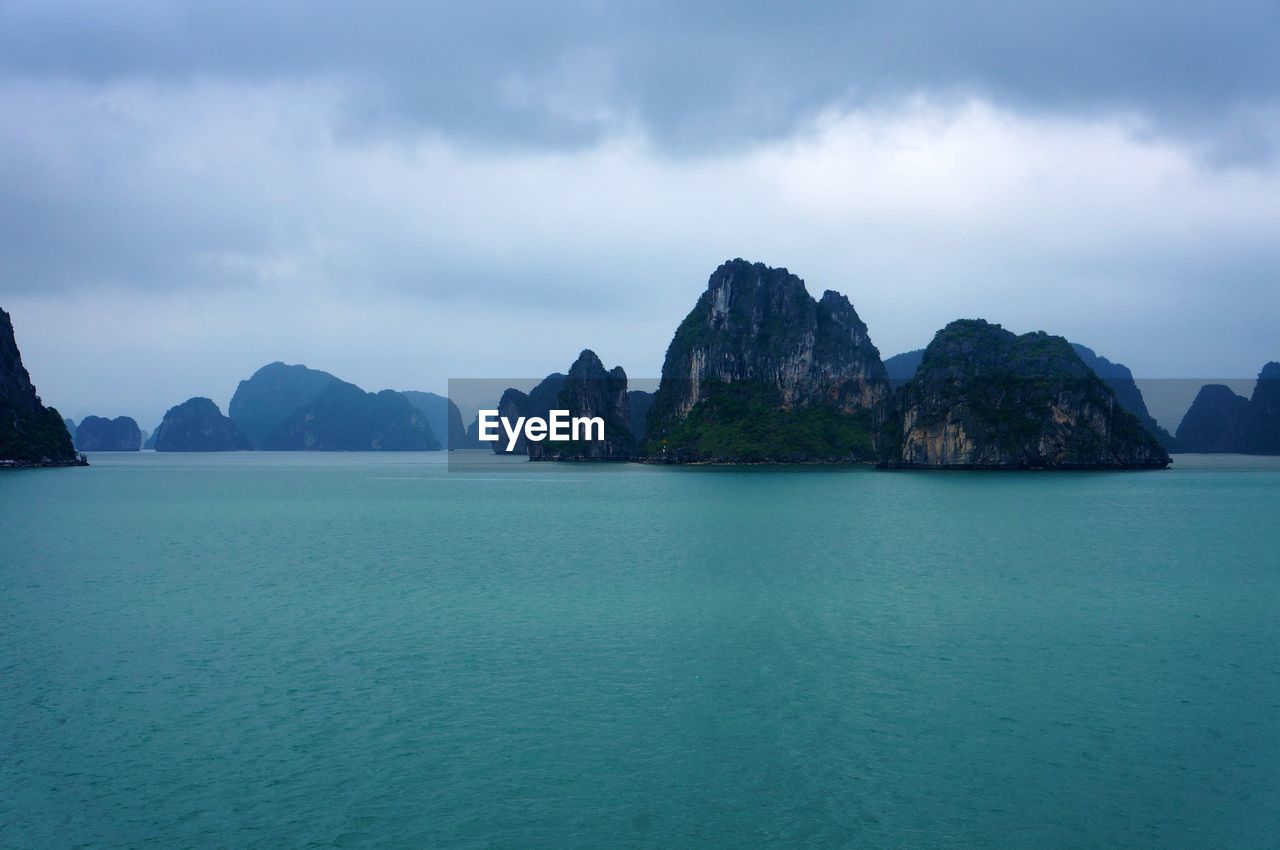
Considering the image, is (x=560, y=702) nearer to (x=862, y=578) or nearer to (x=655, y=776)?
(x=655, y=776)

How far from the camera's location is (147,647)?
34219 mm

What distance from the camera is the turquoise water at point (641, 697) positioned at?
1938cm

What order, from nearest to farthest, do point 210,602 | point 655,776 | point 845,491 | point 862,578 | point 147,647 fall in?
1. point 655,776
2. point 147,647
3. point 210,602
4. point 862,578
5. point 845,491

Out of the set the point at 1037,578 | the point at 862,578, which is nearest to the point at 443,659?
the point at 862,578

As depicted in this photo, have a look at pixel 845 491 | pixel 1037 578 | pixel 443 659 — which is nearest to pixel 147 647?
pixel 443 659

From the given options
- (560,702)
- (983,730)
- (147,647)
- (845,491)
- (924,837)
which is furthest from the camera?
(845,491)

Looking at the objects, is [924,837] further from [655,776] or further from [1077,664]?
[1077,664]

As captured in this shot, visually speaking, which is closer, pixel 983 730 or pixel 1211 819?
pixel 1211 819

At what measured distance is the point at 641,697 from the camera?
1099 inches

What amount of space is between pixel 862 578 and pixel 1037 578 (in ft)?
35.1

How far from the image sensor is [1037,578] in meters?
51.2

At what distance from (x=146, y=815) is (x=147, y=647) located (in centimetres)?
1724

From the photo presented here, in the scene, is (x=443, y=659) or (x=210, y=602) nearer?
(x=443, y=659)

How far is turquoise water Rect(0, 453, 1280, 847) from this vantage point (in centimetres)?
1938
